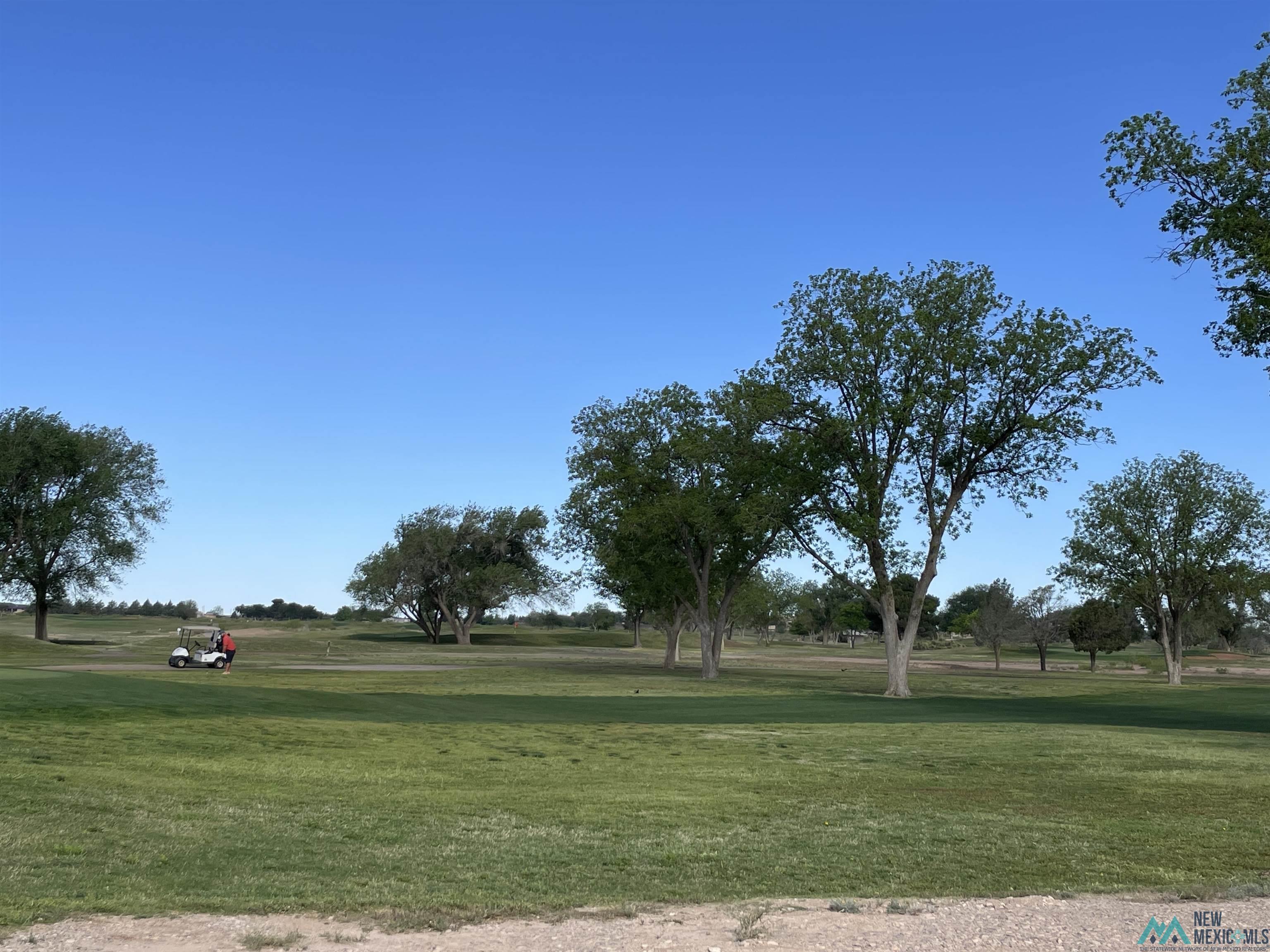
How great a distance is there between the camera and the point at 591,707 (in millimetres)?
34281

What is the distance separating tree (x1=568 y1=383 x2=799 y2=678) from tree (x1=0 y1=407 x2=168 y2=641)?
3817 cm

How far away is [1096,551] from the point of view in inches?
2438

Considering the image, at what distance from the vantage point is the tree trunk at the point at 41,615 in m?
76.4

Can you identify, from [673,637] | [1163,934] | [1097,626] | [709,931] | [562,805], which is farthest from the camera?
[1097,626]

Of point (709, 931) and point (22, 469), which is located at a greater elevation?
point (22, 469)

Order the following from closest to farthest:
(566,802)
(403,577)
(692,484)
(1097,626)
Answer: (566,802), (692,484), (1097,626), (403,577)

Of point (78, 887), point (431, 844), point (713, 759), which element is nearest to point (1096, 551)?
point (713, 759)

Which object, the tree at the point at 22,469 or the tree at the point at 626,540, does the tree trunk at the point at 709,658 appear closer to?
the tree at the point at 626,540

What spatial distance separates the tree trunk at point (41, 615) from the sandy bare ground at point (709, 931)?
259 ft

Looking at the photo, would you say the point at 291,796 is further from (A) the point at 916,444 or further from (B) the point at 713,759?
(A) the point at 916,444

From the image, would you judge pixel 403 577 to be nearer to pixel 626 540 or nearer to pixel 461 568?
pixel 461 568

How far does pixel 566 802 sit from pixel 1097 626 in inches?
3051

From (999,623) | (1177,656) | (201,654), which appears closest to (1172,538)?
(1177,656)

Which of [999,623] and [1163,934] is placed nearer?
[1163,934]
